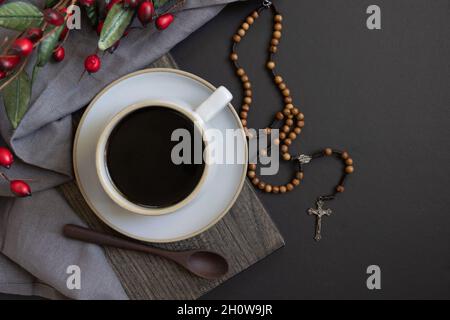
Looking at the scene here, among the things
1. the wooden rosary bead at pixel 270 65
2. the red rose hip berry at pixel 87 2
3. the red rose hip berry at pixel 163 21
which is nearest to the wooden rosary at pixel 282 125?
the wooden rosary bead at pixel 270 65

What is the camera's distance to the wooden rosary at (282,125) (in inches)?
32.5

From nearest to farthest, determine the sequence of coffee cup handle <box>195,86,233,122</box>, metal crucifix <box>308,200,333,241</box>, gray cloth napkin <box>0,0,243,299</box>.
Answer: coffee cup handle <box>195,86,233,122</box>
gray cloth napkin <box>0,0,243,299</box>
metal crucifix <box>308,200,333,241</box>

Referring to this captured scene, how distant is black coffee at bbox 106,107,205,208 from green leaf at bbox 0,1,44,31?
199mm

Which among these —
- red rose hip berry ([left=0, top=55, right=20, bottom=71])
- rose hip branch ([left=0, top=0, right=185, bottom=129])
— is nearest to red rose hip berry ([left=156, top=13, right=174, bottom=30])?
rose hip branch ([left=0, top=0, right=185, bottom=129])

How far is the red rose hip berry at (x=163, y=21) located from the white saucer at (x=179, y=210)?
0.07m

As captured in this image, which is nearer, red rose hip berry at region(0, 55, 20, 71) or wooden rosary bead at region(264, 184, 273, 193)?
red rose hip berry at region(0, 55, 20, 71)

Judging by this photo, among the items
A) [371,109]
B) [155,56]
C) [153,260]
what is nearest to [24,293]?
[153,260]

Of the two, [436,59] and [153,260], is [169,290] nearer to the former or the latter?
[153,260]

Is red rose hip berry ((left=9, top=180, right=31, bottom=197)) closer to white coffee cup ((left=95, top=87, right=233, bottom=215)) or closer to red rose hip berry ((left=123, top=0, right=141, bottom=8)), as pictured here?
white coffee cup ((left=95, top=87, right=233, bottom=215))

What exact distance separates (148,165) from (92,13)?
0.25 metres

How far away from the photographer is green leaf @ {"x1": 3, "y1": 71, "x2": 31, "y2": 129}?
2.40 feet

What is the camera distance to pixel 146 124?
0.71 metres

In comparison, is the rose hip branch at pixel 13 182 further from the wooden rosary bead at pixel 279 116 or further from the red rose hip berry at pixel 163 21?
the wooden rosary bead at pixel 279 116

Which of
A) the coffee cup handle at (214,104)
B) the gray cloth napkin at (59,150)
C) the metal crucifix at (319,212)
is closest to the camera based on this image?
the coffee cup handle at (214,104)
